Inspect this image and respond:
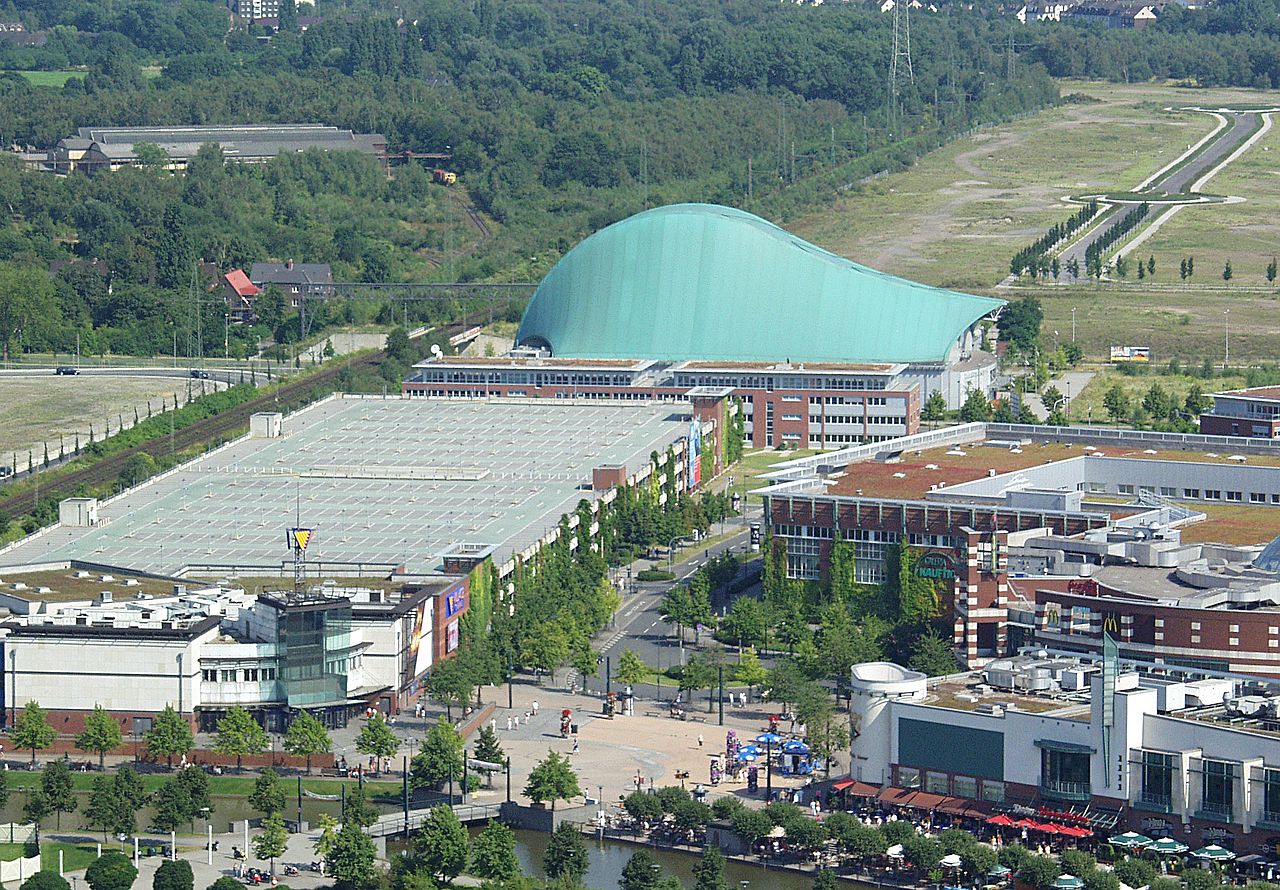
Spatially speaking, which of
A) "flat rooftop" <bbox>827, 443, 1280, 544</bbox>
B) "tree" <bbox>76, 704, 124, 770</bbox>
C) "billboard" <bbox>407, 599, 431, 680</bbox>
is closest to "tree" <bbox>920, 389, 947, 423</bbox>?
"flat rooftop" <bbox>827, 443, 1280, 544</bbox>

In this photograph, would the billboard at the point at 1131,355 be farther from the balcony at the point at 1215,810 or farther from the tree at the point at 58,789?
the tree at the point at 58,789

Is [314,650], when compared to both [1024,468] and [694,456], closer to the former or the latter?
[1024,468]

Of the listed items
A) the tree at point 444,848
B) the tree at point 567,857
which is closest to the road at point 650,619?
the tree at point 567,857

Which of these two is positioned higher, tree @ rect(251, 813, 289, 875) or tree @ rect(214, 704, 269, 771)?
tree @ rect(214, 704, 269, 771)

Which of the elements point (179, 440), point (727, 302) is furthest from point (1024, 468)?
point (179, 440)

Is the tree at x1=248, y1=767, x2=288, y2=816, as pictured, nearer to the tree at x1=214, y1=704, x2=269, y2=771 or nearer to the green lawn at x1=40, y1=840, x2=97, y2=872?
the green lawn at x1=40, y1=840, x2=97, y2=872

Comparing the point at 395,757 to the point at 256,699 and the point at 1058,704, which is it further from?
the point at 1058,704

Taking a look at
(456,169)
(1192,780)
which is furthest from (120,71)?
(1192,780)
